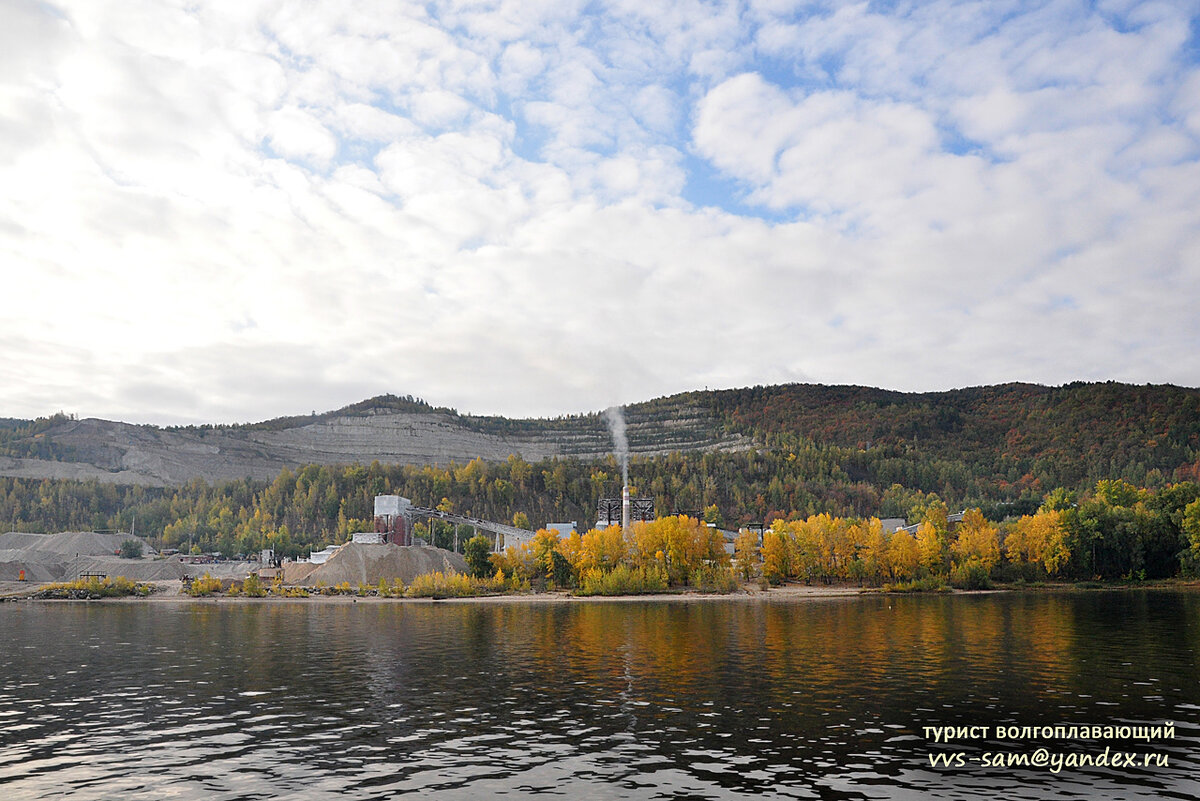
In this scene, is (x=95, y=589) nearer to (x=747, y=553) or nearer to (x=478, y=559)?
(x=478, y=559)

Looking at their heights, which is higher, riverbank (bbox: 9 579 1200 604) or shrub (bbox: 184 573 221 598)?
shrub (bbox: 184 573 221 598)

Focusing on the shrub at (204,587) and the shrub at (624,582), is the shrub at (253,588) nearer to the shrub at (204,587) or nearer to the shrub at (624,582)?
the shrub at (204,587)

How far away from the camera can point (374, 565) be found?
17538 centimetres

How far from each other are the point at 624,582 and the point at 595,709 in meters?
118

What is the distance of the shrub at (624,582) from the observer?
158 meters

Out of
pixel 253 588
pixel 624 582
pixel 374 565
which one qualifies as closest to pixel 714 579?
pixel 624 582

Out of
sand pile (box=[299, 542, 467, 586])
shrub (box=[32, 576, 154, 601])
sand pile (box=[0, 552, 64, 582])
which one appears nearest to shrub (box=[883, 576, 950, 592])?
sand pile (box=[299, 542, 467, 586])

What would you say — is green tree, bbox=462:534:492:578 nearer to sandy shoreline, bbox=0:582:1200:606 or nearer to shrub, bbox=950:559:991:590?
sandy shoreline, bbox=0:582:1200:606

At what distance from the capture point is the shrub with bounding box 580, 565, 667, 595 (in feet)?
520

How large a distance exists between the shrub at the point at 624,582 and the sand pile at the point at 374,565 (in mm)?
34143

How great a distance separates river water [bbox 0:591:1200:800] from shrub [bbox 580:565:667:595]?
73158mm

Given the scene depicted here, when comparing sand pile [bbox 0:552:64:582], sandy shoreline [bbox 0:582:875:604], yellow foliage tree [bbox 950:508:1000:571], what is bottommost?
sandy shoreline [bbox 0:582:875:604]

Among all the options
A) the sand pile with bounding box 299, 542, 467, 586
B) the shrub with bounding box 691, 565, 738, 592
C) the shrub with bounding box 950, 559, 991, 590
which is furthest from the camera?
the sand pile with bounding box 299, 542, 467, 586

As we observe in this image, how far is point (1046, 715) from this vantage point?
39.6 metres
